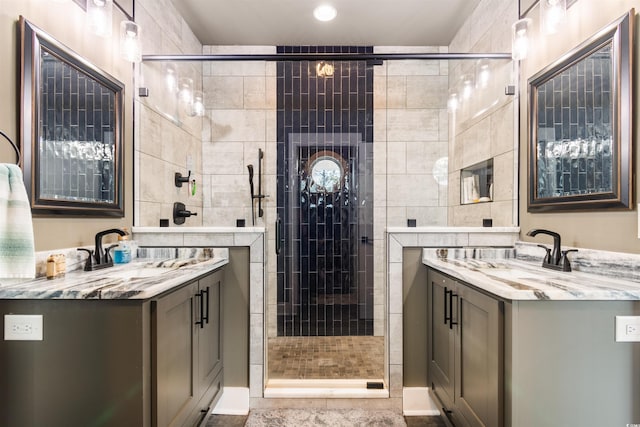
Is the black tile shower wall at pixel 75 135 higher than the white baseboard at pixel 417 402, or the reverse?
the black tile shower wall at pixel 75 135

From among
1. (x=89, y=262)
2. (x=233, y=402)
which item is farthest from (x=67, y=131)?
(x=233, y=402)

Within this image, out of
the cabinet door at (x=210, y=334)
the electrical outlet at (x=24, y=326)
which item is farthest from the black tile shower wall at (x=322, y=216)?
the electrical outlet at (x=24, y=326)

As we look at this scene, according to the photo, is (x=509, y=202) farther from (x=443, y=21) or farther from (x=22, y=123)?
(x=22, y=123)

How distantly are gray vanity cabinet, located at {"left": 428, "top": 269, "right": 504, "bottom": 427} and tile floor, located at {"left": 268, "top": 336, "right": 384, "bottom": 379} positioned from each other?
0.61 metres

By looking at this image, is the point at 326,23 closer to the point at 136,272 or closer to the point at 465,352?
the point at 136,272

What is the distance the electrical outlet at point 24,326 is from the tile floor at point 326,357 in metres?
1.53

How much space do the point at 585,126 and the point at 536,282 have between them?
82 centimetres

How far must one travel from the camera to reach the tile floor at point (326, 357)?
8.07 feet

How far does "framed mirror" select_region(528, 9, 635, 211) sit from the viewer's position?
4.60 ft

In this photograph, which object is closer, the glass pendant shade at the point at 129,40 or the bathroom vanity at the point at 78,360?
the bathroom vanity at the point at 78,360

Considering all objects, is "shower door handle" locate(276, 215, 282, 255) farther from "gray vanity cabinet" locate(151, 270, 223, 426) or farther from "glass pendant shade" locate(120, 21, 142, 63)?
"glass pendant shade" locate(120, 21, 142, 63)

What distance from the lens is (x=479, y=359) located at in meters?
1.42

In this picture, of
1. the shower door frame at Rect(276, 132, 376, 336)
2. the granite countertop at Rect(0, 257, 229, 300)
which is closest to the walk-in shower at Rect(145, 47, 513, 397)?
the shower door frame at Rect(276, 132, 376, 336)

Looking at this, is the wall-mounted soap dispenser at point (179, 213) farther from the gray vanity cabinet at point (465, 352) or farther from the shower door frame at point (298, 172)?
the gray vanity cabinet at point (465, 352)
